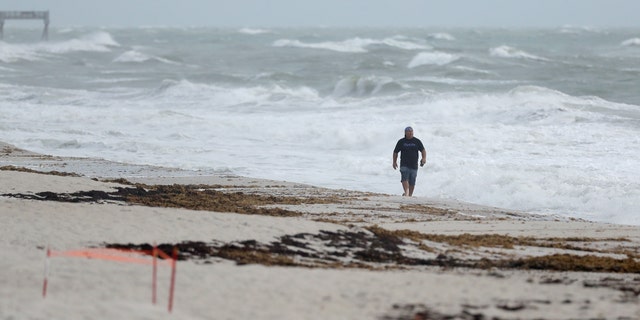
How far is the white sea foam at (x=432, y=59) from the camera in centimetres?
5541

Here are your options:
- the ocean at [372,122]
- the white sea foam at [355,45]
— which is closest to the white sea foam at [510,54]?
the ocean at [372,122]

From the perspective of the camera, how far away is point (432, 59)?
188 feet

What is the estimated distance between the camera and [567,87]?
130 ft

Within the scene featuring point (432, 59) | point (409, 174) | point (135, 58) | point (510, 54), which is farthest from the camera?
point (135, 58)

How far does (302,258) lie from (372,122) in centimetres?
1917

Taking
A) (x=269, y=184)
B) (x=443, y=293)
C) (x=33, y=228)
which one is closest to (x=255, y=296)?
(x=443, y=293)

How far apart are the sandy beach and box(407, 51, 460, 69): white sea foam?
1593 inches

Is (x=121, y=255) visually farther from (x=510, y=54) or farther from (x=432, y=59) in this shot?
(x=510, y=54)

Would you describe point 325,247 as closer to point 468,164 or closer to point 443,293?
point 443,293

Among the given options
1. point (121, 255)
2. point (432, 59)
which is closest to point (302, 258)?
point (121, 255)

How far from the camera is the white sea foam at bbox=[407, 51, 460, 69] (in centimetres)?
5541

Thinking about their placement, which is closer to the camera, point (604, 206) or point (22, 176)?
point (22, 176)

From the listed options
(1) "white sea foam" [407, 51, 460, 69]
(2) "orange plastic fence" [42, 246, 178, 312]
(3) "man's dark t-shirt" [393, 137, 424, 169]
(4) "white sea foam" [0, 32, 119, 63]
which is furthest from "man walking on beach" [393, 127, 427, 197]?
(4) "white sea foam" [0, 32, 119, 63]

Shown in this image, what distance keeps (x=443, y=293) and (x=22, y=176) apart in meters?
8.38
